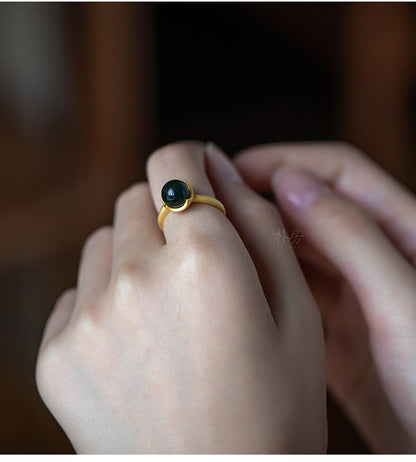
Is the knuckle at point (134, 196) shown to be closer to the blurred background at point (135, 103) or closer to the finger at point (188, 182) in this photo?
the finger at point (188, 182)

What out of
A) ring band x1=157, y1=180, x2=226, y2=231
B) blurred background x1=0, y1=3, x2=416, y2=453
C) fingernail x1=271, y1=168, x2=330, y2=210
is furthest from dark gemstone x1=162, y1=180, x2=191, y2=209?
blurred background x1=0, y1=3, x2=416, y2=453

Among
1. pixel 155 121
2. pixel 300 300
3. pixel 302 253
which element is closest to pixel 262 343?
pixel 300 300

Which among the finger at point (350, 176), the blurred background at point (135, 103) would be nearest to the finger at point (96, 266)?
the finger at point (350, 176)

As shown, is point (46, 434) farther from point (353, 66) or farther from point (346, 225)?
point (353, 66)

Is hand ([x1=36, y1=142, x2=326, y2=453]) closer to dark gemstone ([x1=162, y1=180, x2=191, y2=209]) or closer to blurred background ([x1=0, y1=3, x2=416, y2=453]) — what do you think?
dark gemstone ([x1=162, y1=180, x2=191, y2=209])

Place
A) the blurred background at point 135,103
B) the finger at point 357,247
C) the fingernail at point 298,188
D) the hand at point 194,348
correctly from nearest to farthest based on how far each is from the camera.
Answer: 1. the hand at point 194,348
2. the finger at point 357,247
3. the fingernail at point 298,188
4. the blurred background at point 135,103

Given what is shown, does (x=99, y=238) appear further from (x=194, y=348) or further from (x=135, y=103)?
(x=135, y=103)

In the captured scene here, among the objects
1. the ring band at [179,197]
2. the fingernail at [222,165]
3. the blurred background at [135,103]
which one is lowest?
the blurred background at [135,103]

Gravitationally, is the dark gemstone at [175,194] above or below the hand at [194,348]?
above
